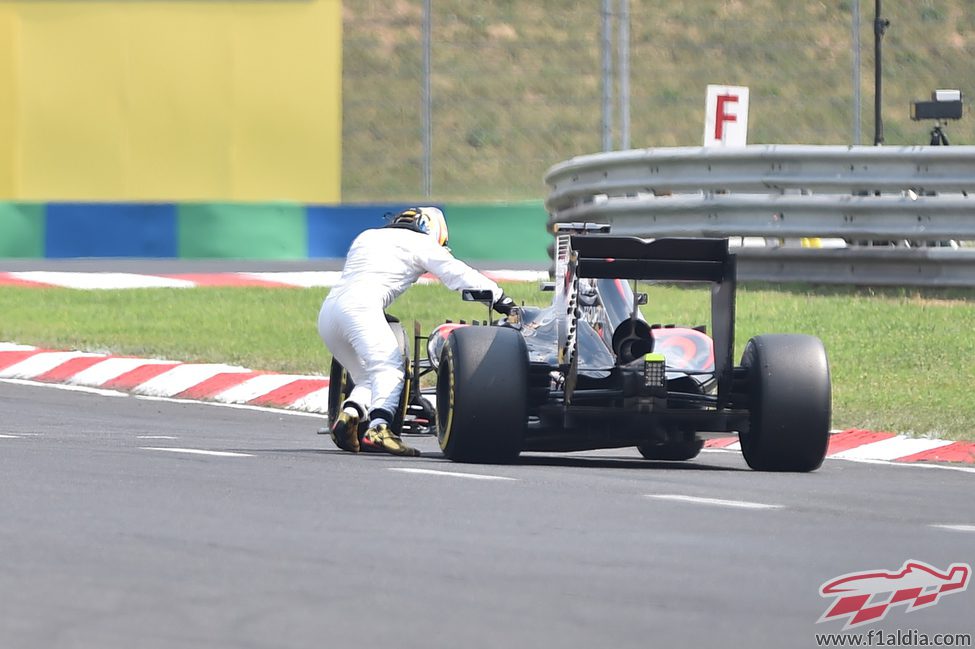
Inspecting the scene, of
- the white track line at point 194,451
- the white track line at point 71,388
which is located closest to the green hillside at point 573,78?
the white track line at point 71,388

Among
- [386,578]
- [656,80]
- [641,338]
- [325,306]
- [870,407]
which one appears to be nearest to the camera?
[386,578]

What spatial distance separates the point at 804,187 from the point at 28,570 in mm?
10740

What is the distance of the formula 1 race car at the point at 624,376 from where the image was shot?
988 cm

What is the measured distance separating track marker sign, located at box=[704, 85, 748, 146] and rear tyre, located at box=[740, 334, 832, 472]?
34.5 feet

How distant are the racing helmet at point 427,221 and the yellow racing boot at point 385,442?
1.06 m

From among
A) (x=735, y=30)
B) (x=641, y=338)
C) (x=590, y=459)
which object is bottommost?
(x=590, y=459)

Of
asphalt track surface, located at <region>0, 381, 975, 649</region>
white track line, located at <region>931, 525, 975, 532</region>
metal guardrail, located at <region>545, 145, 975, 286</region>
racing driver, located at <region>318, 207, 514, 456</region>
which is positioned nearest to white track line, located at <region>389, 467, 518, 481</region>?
asphalt track surface, located at <region>0, 381, 975, 649</region>

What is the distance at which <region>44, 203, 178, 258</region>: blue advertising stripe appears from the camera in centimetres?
2544

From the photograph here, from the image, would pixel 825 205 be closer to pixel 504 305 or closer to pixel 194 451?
pixel 504 305

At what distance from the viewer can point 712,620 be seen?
580 centimetres

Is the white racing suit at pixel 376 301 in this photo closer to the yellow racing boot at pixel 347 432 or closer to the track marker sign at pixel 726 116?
the yellow racing boot at pixel 347 432

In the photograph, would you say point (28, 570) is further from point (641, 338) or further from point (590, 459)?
point (590, 459)

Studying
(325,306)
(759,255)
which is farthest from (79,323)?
(325,306)

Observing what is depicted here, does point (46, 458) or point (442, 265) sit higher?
point (442, 265)
